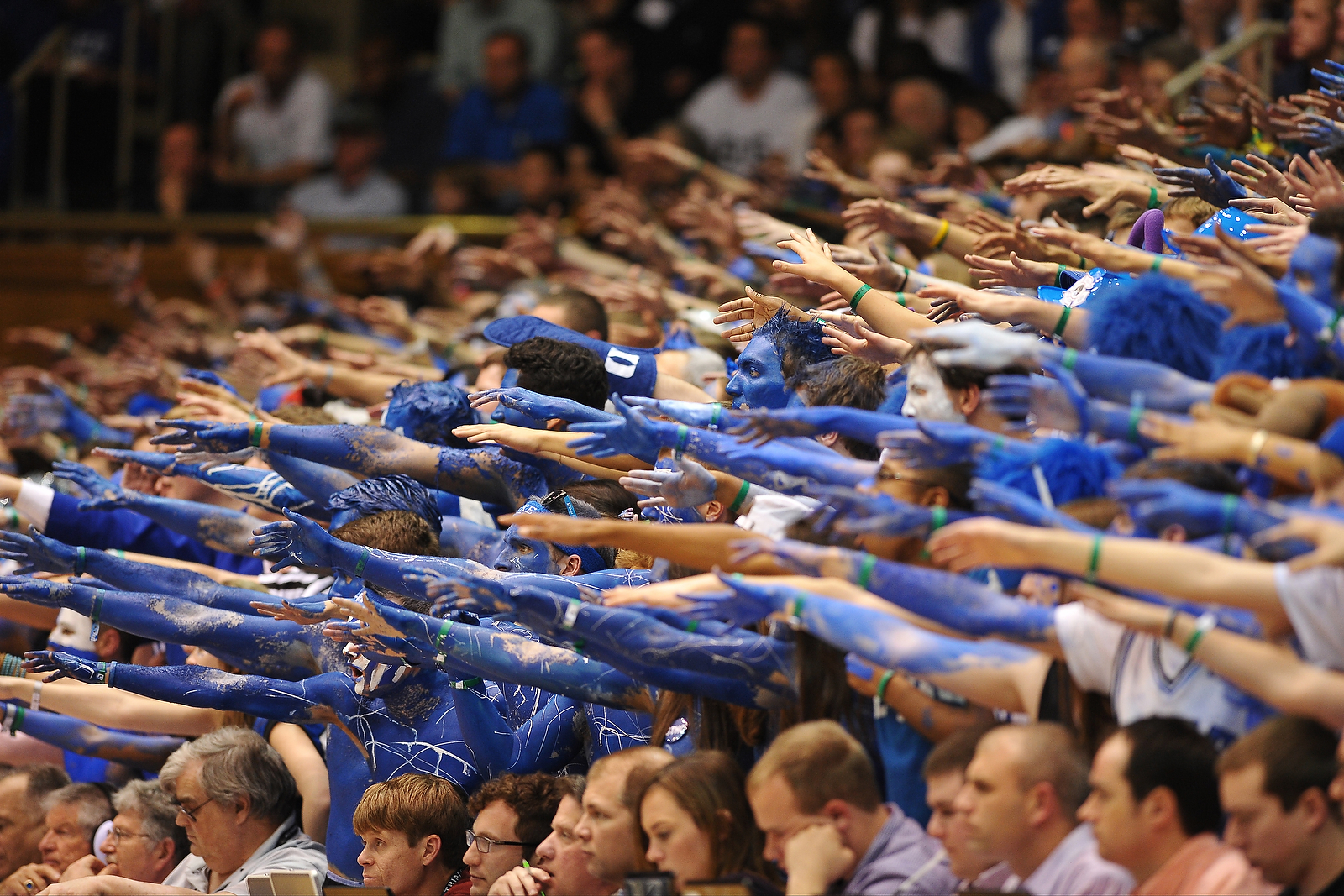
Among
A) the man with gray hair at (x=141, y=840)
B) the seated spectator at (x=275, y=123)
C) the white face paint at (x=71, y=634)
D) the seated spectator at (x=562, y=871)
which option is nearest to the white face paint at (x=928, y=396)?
the seated spectator at (x=562, y=871)

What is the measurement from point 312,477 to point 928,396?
180cm

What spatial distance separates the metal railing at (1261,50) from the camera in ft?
17.7

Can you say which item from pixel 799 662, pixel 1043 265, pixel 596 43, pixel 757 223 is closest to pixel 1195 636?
pixel 799 662

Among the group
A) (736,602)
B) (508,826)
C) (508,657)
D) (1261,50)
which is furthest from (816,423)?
(1261,50)

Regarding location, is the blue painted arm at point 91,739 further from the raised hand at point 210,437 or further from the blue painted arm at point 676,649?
the blue painted arm at point 676,649

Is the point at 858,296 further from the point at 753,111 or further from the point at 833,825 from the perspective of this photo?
the point at 753,111

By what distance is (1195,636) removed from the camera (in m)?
2.02

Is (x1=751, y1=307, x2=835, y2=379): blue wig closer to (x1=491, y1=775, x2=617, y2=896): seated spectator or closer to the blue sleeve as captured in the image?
(x1=491, y1=775, x2=617, y2=896): seated spectator

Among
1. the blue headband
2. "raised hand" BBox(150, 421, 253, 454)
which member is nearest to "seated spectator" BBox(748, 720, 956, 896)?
the blue headband

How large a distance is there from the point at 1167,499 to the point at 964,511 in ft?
1.47

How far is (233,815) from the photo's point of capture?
11.4 ft

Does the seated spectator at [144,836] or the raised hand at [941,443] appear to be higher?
the raised hand at [941,443]

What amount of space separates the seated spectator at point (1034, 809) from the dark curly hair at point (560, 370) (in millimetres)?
1767

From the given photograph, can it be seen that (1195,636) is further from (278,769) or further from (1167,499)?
(278,769)
